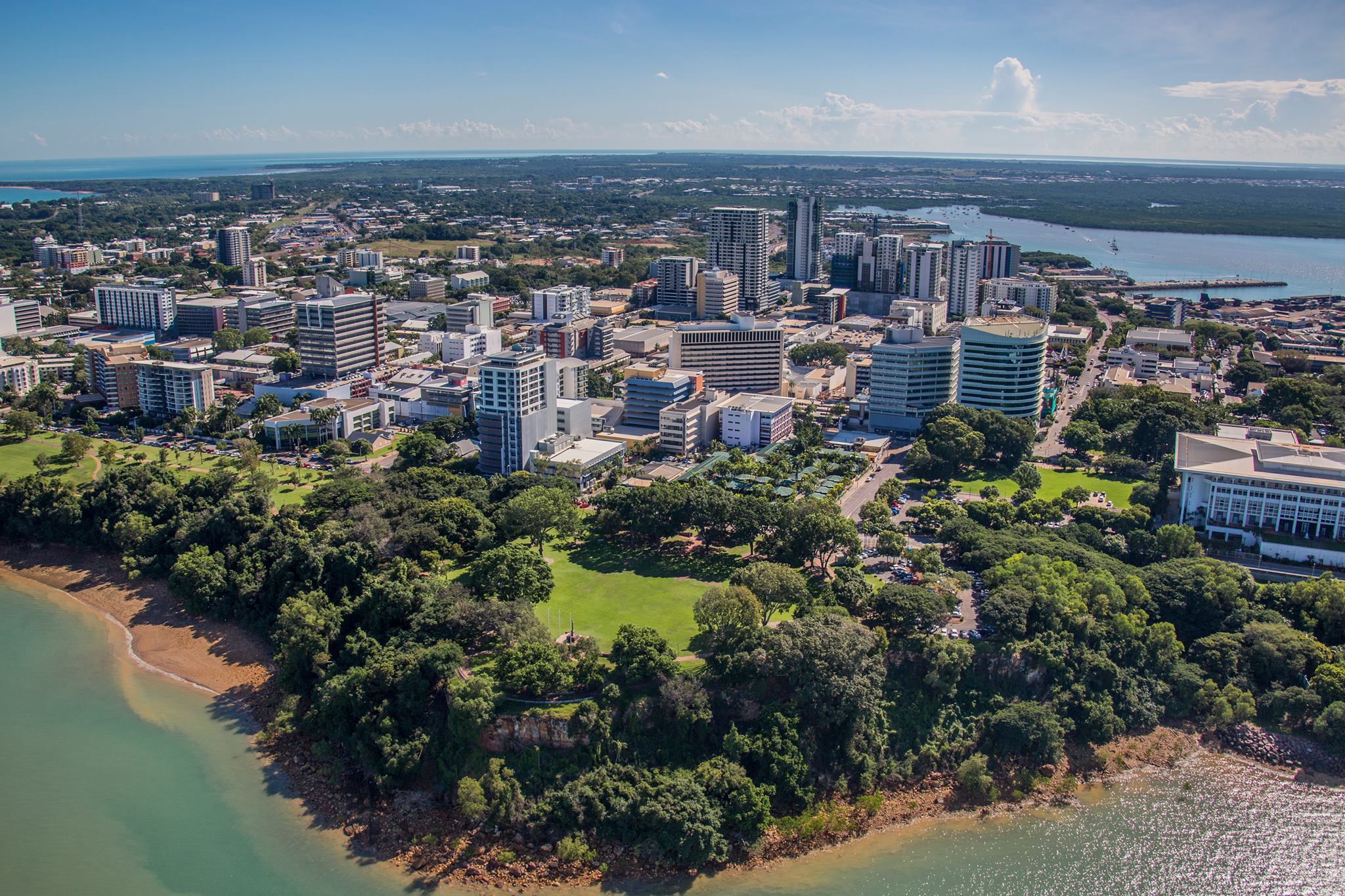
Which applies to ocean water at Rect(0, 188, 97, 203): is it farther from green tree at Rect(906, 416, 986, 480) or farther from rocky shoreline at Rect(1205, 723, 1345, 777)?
rocky shoreline at Rect(1205, 723, 1345, 777)

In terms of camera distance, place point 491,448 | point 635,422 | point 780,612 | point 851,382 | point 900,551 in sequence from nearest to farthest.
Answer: point 780,612 → point 900,551 → point 491,448 → point 635,422 → point 851,382

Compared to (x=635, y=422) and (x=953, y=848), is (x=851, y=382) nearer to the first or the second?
(x=635, y=422)

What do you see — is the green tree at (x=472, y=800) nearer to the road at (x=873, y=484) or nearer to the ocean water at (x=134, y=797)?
the ocean water at (x=134, y=797)

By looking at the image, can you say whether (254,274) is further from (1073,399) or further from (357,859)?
(357,859)

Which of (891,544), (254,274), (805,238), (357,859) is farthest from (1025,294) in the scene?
(357,859)

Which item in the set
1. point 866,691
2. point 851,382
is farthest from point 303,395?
point 866,691

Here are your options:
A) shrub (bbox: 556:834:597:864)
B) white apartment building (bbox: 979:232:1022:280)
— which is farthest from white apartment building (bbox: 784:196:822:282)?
shrub (bbox: 556:834:597:864)

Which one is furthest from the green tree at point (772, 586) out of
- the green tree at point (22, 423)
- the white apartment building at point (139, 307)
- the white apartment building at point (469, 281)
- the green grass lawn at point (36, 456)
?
the white apartment building at point (469, 281)
